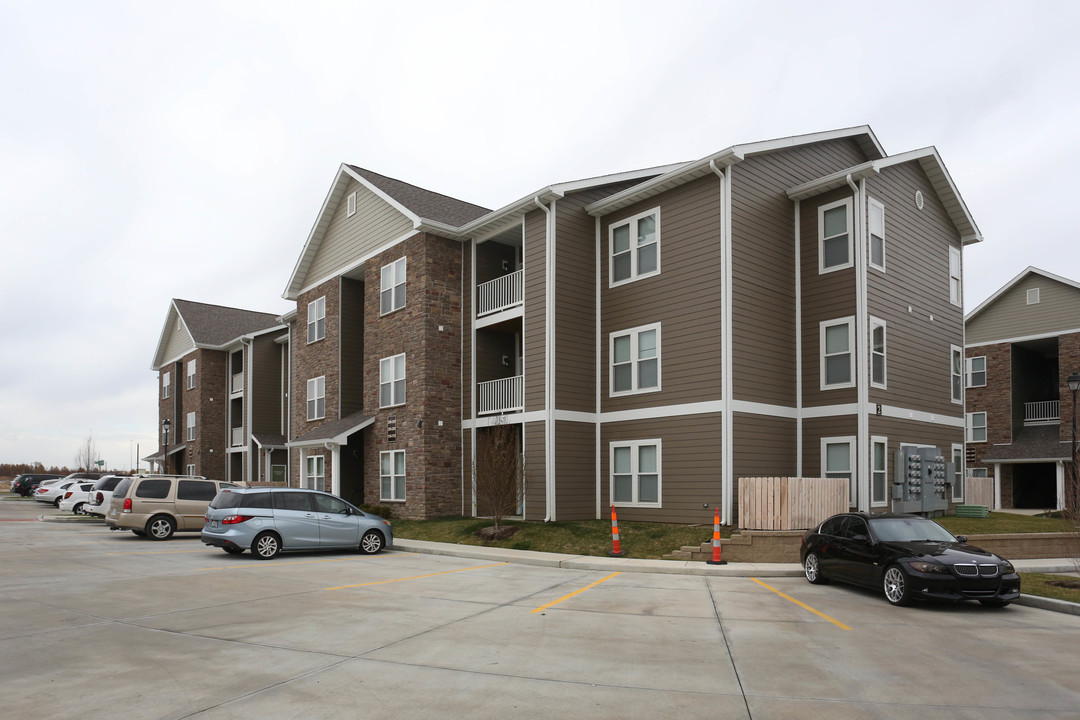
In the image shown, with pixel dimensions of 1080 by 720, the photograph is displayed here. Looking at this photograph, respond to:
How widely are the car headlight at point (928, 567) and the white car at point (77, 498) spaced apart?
34855 millimetres

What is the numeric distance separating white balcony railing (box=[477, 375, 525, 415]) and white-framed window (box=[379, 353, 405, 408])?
10.1 feet

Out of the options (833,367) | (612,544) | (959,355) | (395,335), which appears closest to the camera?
(612,544)

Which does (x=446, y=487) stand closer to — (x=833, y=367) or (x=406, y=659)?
(x=833, y=367)

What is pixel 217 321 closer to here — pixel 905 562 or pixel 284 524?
pixel 284 524

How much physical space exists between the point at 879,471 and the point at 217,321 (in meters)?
41.4

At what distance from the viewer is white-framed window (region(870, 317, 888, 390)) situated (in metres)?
21.1

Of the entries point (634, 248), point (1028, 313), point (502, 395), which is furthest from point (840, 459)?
point (1028, 313)

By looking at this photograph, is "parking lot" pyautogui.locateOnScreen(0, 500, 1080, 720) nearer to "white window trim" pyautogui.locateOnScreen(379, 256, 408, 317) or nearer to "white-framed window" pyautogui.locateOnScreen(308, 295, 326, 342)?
"white window trim" pyautogui.locateOnScreen(379, 256, 408, 317)

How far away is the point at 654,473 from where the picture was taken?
21.8m

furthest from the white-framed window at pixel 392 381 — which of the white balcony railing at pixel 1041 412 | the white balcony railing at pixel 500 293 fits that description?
the white balcony railing at pixel 1041 412

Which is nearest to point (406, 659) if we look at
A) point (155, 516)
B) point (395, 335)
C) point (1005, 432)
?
point (155, 516)

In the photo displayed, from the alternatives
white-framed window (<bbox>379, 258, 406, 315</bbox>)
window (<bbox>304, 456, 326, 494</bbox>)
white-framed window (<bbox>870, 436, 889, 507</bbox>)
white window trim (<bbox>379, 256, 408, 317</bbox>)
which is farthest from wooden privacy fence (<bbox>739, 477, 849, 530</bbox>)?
window (<bbox>304, 456, 326, 494</bbox>)

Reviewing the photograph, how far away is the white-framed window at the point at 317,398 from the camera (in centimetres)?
3288

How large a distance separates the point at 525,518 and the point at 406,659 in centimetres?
1468
